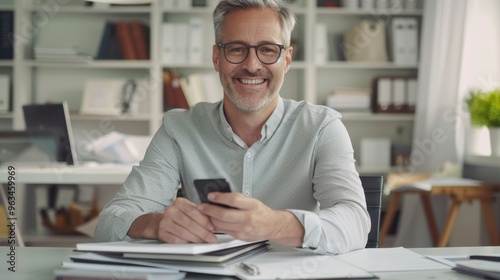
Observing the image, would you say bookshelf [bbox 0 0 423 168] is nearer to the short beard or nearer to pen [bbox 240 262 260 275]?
the short beard

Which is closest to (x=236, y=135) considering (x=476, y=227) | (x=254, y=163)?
(x=254, y=163)

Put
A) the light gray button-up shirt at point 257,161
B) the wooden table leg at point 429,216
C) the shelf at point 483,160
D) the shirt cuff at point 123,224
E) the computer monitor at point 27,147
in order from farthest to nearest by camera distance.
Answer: the wooden table leg at point 429,216
the shelf at point 483,160
the computer monitor at point 27,147
the light gray button-up shirt at point 257,161
the shirt cuff at point 123,224

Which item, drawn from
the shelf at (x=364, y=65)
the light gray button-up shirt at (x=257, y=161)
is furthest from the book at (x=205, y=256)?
the shelf at (x=364, y=65)

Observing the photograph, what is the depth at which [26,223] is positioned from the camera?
5.02 metres

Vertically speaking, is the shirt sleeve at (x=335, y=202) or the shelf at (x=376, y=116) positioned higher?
the shirt sleeve at (x=335, y=202)

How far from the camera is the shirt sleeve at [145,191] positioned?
62.1 inches

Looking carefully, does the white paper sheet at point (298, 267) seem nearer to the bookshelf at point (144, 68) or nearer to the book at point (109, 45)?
the bookshelf at point (144, 68)

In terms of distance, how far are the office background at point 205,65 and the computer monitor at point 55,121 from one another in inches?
52.2

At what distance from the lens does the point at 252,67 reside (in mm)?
1836

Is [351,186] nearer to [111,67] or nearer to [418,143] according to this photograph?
[418,143]

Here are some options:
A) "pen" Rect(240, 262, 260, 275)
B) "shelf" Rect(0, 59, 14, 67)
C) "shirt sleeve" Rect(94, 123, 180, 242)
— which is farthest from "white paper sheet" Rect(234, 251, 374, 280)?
"shelf" Rect(0, 59, 14, 67)

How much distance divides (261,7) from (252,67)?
0.54 feet

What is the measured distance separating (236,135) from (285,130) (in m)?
0.13

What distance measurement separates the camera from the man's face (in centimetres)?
184
